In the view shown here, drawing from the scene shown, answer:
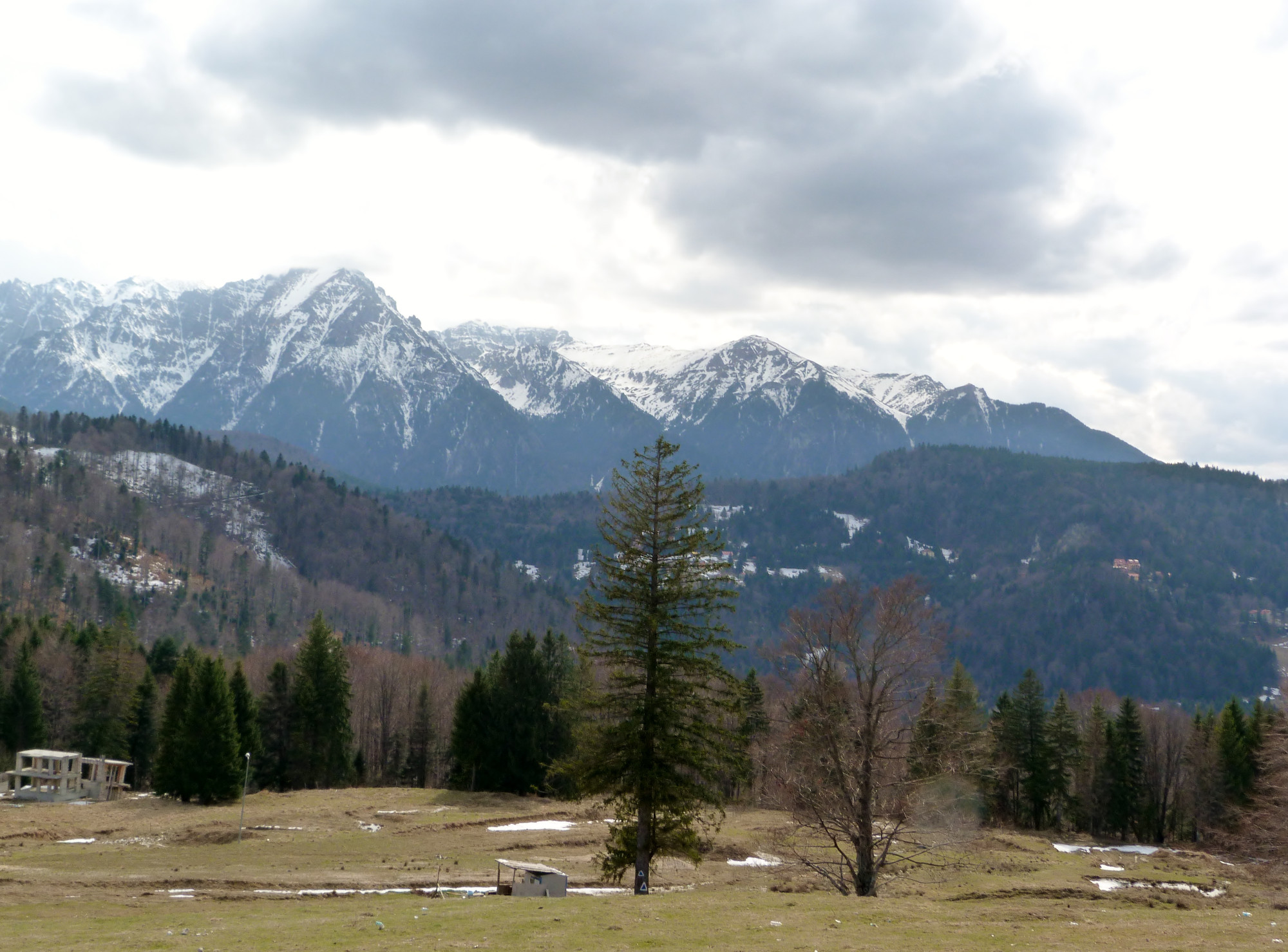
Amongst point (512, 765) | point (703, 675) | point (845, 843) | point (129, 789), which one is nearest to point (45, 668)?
point (129, 789)

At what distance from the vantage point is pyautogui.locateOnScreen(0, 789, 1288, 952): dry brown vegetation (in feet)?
76.7

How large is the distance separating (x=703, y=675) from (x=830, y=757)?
5.67 metres

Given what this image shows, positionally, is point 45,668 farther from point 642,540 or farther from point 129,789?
point 642,540

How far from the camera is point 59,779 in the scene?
7462cm

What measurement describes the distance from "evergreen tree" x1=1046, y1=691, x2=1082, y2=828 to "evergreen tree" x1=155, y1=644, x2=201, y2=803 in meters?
70.2

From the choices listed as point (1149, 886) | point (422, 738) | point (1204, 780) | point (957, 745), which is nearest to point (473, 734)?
point (422, 738)

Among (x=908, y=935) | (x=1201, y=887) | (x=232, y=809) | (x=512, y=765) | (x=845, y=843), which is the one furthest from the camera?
(x=512, y=765)

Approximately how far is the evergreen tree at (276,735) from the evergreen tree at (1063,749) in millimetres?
66646

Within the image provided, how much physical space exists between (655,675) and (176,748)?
5092 cm

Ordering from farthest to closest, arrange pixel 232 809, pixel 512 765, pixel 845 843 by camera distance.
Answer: pixel 512 765 < pixel 232 809 < pixel 845 843

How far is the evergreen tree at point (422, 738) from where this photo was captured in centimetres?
9650

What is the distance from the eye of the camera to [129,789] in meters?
85.5

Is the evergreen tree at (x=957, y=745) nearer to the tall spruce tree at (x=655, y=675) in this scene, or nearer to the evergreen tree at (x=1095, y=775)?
the tall spruce tree at (x=655, y=675)

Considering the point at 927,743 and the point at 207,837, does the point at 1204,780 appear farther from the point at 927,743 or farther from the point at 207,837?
the point at 207,837
